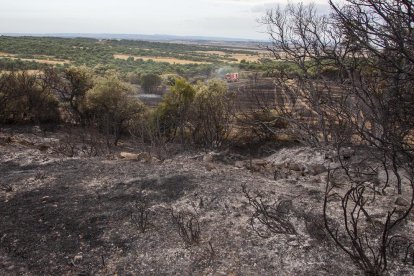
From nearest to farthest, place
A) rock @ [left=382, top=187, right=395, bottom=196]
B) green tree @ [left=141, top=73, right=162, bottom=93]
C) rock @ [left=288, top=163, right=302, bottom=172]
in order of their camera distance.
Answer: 1. rock @ [left=382, top=187, right=395, bottom=196]
2. rock @ [left=288, top=163, right=302, bottom=172]
3. green tree @ [left=141, top=73, right=162, bottom=93]

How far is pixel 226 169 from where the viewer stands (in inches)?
353

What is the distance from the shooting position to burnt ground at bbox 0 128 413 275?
5062 mm

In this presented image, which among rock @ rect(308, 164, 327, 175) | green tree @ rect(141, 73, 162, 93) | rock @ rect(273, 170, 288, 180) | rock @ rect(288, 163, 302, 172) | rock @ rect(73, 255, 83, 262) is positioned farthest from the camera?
green tree @ rect(141, 73, 162, 93)

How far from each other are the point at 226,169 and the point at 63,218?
3860 millimetres

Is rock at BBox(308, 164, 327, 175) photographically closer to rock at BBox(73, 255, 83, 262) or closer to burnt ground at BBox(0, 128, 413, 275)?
burnt ground at BBox(0, 128, 413, 275)

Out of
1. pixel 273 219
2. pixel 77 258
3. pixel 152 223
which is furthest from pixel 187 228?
pixel 77 258

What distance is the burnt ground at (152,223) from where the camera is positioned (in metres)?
5.06

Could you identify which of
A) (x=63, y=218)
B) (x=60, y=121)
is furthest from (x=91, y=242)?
(x=60, y=121)

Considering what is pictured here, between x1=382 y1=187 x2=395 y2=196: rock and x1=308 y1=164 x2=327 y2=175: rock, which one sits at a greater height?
x1=382 y1=187 x2=395 y2=196: rock

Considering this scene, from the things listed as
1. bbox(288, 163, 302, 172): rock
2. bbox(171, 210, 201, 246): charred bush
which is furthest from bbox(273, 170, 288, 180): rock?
bbox(171, 210, 201, 246): charred bush

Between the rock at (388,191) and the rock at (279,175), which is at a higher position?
the rock at (388,191)

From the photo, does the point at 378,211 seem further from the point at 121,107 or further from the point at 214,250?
the point at 121,107

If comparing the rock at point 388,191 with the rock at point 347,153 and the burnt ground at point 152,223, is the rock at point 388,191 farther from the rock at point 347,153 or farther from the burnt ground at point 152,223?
the rock at point 347,153

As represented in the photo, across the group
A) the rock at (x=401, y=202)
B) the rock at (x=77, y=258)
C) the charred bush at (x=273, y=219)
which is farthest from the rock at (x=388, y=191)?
the rock at (x=77, y=258)
